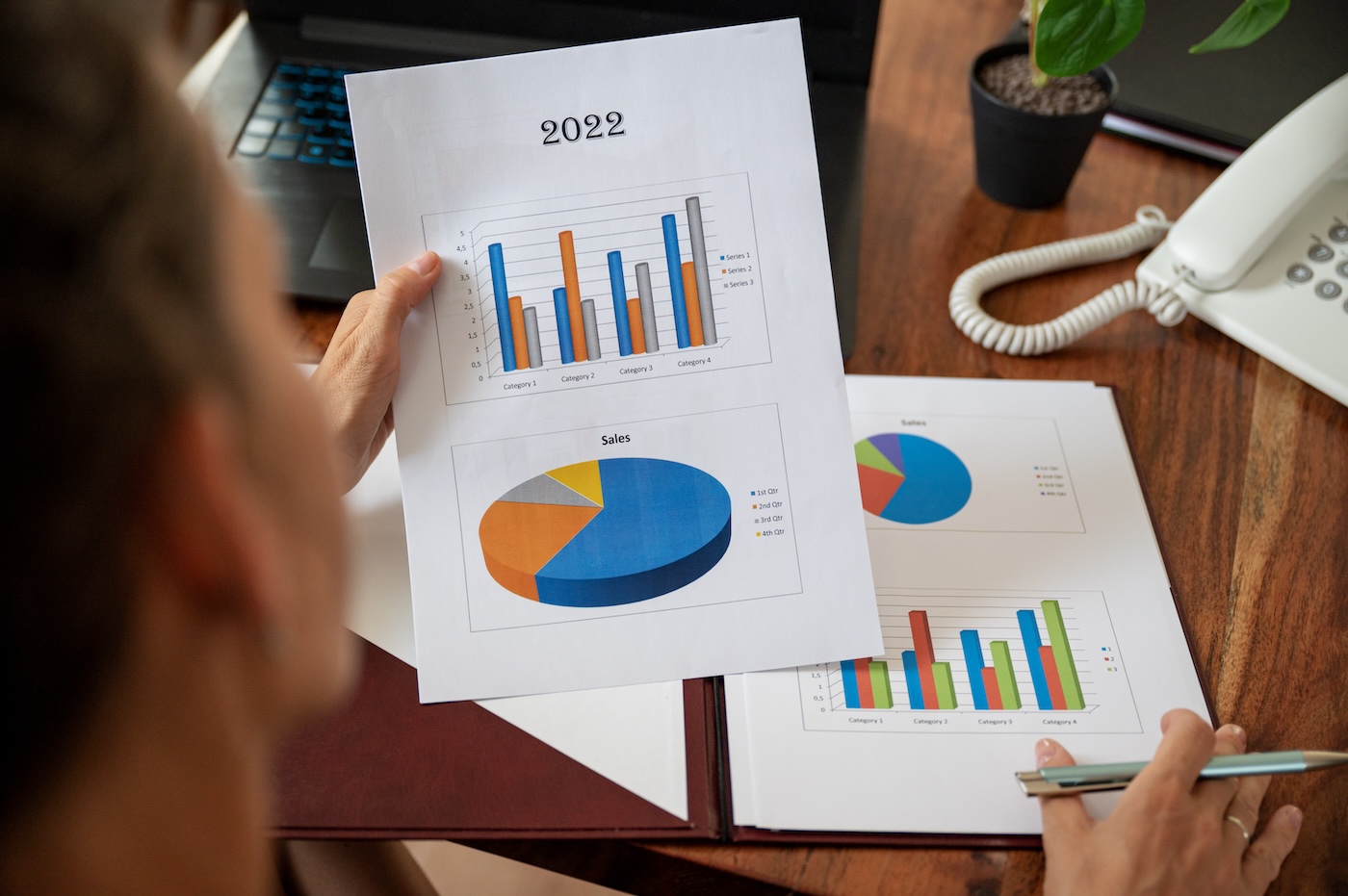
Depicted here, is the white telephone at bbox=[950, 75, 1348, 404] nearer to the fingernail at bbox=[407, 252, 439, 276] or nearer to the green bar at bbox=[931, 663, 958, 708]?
the green bar at bbox=[931, 663, 958, 708]

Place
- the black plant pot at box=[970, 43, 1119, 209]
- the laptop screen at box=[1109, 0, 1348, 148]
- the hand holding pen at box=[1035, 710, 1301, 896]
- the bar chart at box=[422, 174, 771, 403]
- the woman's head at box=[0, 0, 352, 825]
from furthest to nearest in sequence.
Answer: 1. the laptop screen at box=[1109, 0, 1348, 148]
2. the black plant pot at box=[970, 43, 1119, 209]
3. the bar chart at box=[422, 174, 771, 403]
4. the hand holding pen at box=[1035, 710, 1301, 896]
5. the woman's head at box=[0, 0, 352, 825]

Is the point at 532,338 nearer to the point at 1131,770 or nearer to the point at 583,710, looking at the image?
the point at 583,710

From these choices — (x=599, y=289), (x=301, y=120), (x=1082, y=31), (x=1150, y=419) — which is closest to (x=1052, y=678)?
(x=1150, y=419)

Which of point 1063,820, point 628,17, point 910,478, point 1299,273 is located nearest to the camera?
point 1063,820

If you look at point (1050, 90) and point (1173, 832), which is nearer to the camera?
point (1173, 832)

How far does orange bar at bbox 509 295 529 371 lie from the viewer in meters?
0.66

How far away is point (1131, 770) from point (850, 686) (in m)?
0.17

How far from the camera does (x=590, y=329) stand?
660mm

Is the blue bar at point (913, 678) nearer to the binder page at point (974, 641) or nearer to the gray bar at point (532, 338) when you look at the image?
the binder page at point (974, 641)

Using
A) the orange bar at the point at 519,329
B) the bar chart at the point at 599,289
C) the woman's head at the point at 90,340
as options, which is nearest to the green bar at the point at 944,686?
the bar chart at the point at 599,289

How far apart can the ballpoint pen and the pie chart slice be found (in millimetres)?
235

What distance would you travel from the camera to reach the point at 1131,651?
66 cm

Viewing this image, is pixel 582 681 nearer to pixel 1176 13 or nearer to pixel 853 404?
pixel 853 404

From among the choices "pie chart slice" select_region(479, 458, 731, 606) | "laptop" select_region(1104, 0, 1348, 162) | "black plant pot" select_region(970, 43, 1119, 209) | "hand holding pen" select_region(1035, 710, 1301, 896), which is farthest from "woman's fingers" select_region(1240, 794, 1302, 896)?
"laptop" select_region(1104, 0, 1348, 162)
